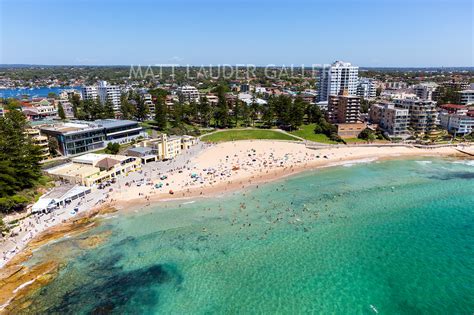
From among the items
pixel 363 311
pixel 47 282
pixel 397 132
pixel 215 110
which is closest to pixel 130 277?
pixel 47 282

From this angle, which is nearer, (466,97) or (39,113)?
(39,113)

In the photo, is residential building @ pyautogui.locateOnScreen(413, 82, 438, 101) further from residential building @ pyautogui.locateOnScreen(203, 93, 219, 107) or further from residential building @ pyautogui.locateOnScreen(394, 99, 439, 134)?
residential building @ pyautogui.locateOnScreen(203, 93, 219, 107)

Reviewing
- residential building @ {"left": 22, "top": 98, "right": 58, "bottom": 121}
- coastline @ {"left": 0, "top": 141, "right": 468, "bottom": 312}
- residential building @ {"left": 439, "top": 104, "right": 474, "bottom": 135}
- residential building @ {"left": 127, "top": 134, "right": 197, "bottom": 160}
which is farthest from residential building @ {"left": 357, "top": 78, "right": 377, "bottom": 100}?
residential building @ {"left": 22, "top": 98, "right": 58, "bottom": 121}

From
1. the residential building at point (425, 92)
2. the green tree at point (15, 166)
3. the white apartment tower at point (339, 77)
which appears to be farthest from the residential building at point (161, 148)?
the residential building at point (425, 92)

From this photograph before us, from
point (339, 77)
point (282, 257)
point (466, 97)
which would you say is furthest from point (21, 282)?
point (466, 97)

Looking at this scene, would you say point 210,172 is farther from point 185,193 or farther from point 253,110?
point 253,110
